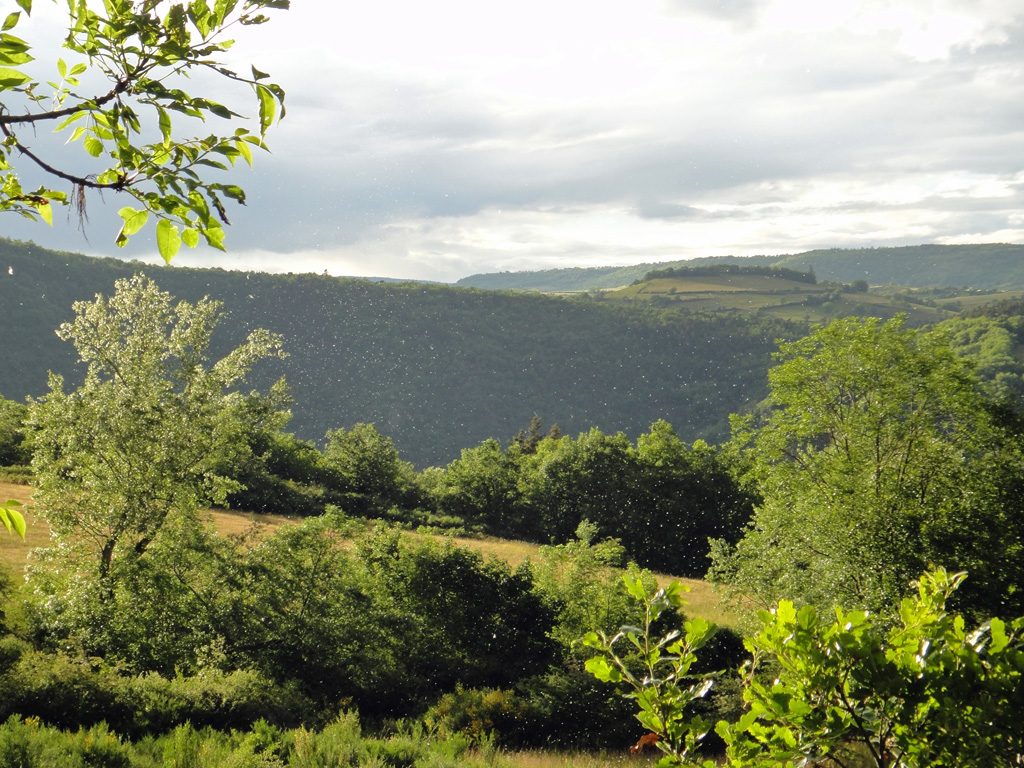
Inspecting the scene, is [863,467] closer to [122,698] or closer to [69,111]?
[122,698]

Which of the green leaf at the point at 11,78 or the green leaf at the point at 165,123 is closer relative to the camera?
the green leaf at the point at 11,78

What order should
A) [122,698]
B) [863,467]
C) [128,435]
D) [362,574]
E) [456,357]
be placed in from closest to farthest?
[122,698], [128,435], [362,574], [863,467], [456,357]

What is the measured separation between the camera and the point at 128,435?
14508 mm

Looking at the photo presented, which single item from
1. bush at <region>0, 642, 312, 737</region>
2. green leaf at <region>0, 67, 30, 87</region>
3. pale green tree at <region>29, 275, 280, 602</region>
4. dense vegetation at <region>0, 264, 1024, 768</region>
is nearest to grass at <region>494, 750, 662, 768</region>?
dense vegetation at <region>0, 264, 1024, 768</region>

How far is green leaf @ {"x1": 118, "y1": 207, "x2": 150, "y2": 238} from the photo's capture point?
243cm

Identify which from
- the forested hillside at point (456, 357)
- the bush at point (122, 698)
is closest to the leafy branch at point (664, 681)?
the bush at point (122, 698)

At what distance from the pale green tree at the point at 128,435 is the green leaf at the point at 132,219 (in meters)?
13.4

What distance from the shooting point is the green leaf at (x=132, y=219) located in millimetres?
2434

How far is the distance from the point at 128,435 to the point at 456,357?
6559 inches

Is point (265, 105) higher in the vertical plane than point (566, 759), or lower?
higher

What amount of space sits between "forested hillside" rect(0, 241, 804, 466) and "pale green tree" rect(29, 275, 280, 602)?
127 meters

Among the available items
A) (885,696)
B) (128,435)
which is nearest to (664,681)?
(885,696)

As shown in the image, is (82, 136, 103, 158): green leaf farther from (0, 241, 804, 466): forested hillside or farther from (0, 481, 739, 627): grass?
(0, 241, 804, 466): forested hillside

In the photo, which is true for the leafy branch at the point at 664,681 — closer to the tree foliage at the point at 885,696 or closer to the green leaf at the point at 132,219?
the tree foliage at the point at 885,696
